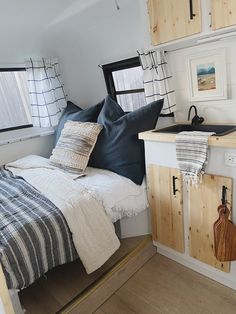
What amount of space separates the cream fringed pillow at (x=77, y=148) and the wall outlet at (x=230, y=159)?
3.49ft

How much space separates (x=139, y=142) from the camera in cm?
192

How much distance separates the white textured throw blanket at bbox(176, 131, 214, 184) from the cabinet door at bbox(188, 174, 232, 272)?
3.5 inches

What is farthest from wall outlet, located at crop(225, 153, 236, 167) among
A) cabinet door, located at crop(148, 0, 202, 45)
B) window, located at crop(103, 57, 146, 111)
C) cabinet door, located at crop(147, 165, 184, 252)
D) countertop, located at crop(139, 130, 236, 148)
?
window, located at crop(103, 57, 146, 111)

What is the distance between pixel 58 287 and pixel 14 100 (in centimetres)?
202

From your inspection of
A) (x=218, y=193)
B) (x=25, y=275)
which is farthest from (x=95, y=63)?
(x=25, y=275)

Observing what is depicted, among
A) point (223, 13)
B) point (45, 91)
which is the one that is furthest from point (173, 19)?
point (45, 91)

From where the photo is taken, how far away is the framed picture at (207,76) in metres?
1.74

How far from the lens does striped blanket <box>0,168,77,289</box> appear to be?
48.2 inches

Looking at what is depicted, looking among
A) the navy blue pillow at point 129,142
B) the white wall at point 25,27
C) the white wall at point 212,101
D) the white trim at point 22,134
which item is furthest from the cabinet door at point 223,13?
the white trim at point 22,134

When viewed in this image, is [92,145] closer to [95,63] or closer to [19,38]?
[95,63]

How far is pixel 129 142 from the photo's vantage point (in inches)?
75.2

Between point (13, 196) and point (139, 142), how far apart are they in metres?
1.02

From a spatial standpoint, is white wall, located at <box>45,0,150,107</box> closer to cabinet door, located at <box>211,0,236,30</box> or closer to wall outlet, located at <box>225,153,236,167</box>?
cabinet door, located at <box>211,0,236,30</box>

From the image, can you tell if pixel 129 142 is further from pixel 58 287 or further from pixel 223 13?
pixel 58 287
